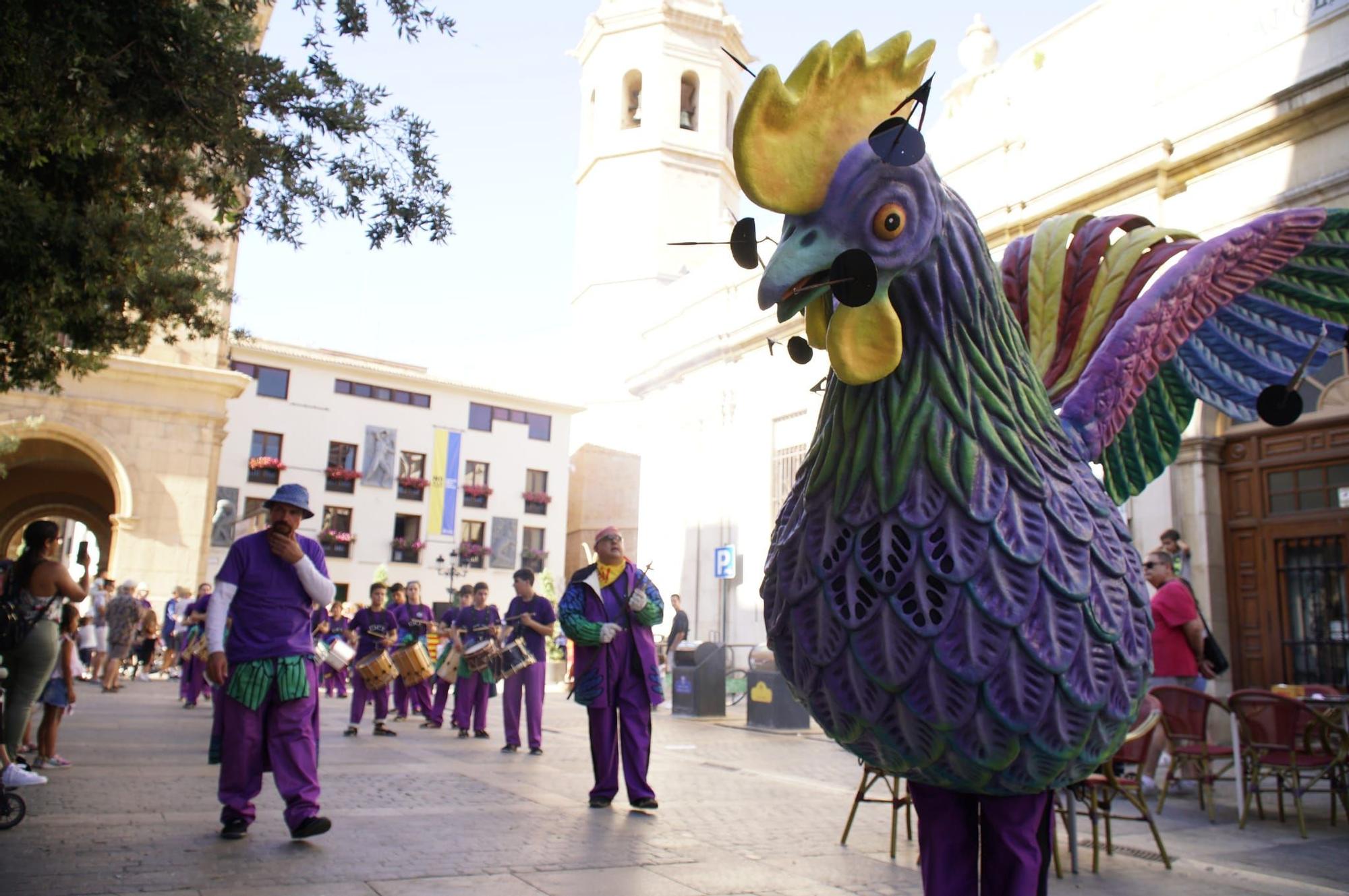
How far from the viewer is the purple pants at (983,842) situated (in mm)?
2193

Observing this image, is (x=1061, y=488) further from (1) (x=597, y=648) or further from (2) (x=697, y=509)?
(2) (x=697, y=509)

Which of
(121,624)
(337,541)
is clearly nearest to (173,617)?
(121,624)

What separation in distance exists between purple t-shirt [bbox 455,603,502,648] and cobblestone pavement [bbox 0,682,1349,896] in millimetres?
3544

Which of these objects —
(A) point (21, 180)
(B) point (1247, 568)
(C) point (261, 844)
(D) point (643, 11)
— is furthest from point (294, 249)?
(D) point (643, 11)

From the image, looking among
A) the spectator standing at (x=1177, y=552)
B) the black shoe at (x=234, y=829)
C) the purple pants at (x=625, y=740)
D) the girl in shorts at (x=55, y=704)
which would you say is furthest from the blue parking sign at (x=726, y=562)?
the black shoe at (x=234, y=829)

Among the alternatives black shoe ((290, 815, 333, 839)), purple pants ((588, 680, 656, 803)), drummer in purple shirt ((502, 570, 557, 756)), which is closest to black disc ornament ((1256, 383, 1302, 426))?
black shoe ((290, 815, 333, 839))

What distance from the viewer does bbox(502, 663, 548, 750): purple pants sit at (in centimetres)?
1130

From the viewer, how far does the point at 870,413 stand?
2.05m

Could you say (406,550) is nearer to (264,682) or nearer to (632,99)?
(632,99)

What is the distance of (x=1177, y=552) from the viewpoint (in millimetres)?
9656

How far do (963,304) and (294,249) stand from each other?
7.54m

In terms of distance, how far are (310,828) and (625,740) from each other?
2.32 m

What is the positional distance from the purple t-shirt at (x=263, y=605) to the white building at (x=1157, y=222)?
147 inches

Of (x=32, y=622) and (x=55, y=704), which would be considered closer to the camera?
(x=32, y=622)
